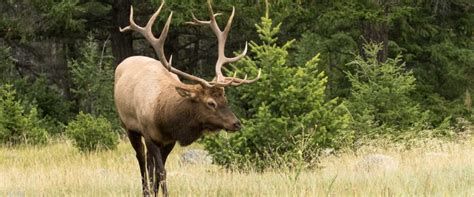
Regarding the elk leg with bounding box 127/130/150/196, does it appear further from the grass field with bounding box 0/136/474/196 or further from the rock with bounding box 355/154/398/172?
the rock with bounding box 355/154/398/172

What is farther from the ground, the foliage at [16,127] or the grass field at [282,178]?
the grass field at [282,178]

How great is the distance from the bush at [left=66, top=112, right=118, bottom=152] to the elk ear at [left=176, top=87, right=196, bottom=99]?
6.54 metres

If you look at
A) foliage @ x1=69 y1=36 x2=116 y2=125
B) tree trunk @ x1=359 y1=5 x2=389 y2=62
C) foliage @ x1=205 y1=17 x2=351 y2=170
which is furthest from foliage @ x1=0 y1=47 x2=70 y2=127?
foliage @ x1=205 y1=17 x2=351 y2=170

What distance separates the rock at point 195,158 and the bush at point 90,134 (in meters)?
1.79

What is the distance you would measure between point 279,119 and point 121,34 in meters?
10.5

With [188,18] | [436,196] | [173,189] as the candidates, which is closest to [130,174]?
[173,189]

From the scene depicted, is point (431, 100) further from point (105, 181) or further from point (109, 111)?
point (105, 181)

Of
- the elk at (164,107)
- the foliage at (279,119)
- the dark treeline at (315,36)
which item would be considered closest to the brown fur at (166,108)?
the elk at (164,107)

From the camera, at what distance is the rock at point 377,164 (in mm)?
9391

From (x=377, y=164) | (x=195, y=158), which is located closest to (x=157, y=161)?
(x=377, y=164)

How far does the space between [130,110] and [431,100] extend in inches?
448

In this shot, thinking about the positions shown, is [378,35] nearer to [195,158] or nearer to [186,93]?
[195,158]

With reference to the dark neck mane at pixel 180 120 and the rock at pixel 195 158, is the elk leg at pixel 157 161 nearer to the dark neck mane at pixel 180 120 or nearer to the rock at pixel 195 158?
the dark neck mane at pixel 180 120

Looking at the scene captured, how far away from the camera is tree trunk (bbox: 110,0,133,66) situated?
18.9 meters
